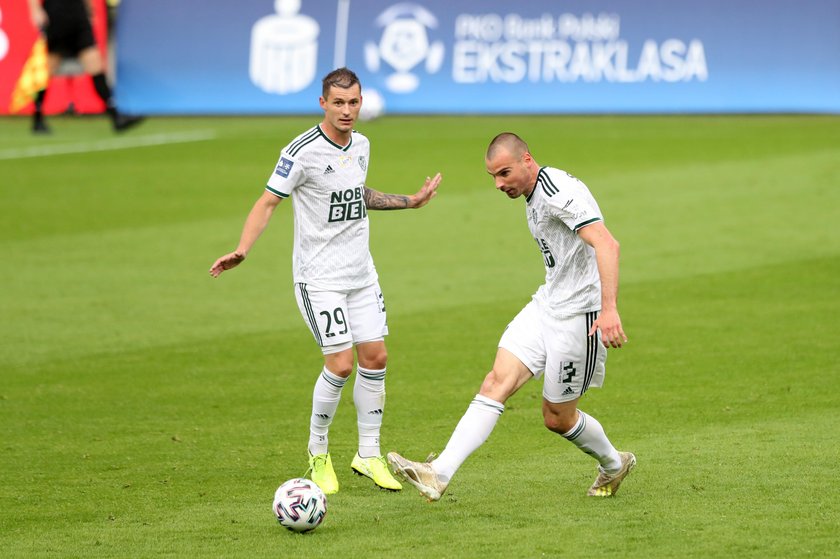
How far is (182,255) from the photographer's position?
15484 millimetres

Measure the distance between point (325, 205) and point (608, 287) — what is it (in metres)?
1.86

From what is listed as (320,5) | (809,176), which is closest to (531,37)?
(320,5)

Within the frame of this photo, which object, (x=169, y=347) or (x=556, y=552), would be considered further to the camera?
(x=169, y=347)

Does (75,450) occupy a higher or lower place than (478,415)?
lower

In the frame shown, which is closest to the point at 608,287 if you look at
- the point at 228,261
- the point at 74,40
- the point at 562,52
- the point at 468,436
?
the point at 468,436

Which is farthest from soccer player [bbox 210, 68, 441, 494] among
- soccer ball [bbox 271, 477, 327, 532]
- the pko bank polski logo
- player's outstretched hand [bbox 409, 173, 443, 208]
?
the pko bank polski logo

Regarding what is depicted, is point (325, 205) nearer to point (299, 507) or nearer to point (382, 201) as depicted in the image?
point (382, 201)

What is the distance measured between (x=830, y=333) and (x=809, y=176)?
8.09 meters

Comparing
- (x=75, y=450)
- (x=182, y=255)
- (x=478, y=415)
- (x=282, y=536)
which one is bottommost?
(x=182, y=255)

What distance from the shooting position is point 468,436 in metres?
6.75

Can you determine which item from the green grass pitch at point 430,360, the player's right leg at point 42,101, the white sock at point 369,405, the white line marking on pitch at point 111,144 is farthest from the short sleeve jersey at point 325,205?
the player's right leg at point 42,101

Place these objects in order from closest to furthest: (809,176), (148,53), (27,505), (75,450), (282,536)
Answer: (282,536)
(27,505)
(75,450)
(809,176)
(148,53)

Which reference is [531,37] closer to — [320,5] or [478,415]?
[320,5]

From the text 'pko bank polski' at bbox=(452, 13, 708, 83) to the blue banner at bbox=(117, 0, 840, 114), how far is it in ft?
0.07
